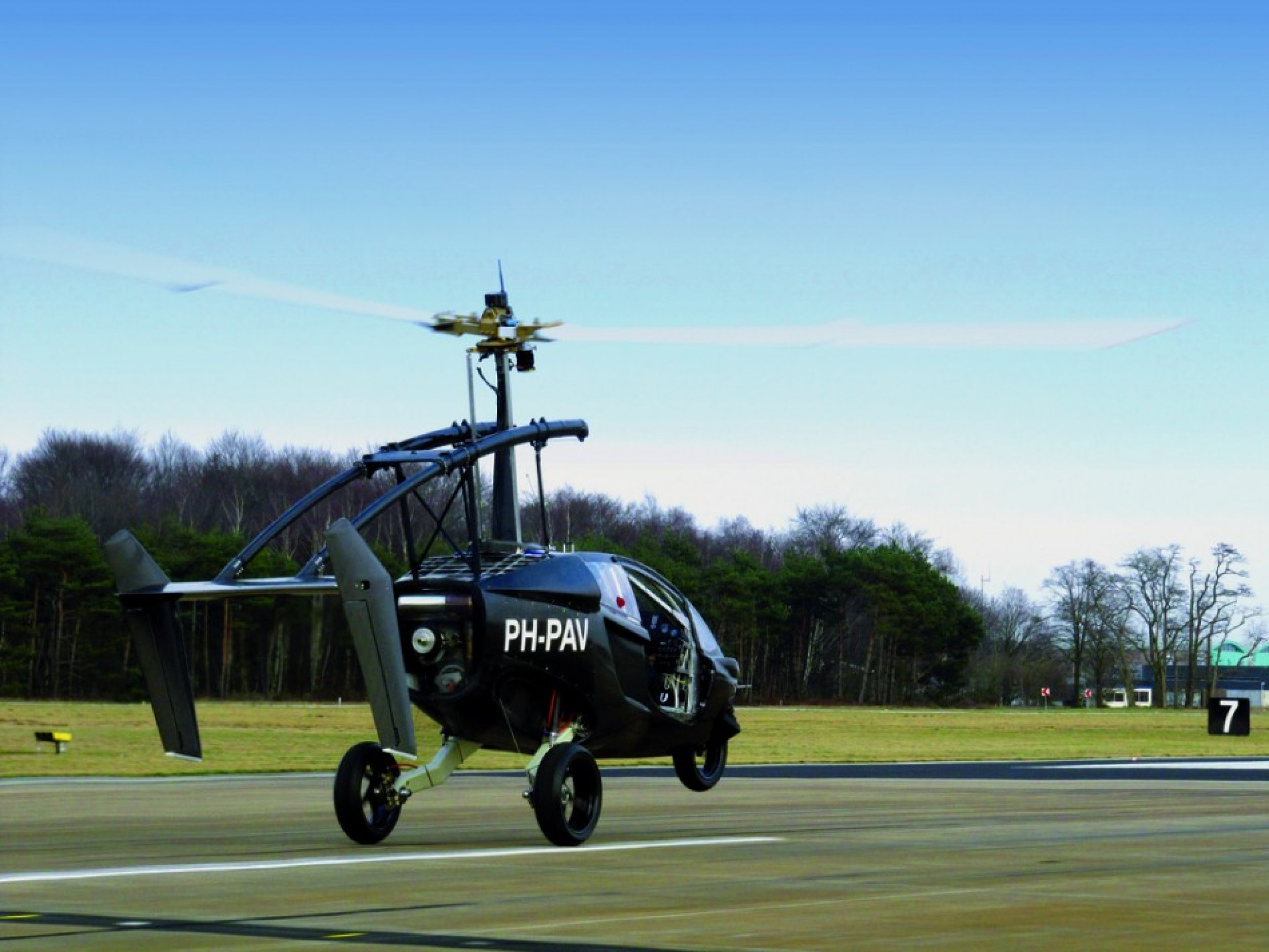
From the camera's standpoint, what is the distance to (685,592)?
121 meters

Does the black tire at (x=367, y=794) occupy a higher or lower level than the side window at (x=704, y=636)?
lower

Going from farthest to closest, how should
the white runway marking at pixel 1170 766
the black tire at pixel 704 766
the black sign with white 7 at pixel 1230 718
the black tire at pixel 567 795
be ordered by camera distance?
the black sign with white 7 at pixel 1230 718, the white runway marking at pixel 1170 766, the black tire at pixel 704 766, the black tire at pixel 567 795

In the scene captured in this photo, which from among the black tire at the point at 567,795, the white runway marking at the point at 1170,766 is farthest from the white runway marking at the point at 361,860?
the white runway marking at the point at 1170,766

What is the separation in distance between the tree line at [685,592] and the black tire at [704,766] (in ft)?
28.8

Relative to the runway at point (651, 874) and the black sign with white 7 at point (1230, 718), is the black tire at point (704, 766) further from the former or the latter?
the black sign with white 7 at point (1230, 718)

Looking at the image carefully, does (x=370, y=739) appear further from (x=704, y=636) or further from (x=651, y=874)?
(x=651, y=874)

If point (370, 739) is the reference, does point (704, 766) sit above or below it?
above

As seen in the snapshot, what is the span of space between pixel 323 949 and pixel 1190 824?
45.1 feet

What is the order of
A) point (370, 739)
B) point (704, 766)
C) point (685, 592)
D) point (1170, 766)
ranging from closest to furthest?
1. point (704, 766)
2. point (1170, 766)
3. point (370, 739)
4. point (685, 592)

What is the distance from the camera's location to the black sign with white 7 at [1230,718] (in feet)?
205

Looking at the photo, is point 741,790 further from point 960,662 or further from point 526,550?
point 960,662

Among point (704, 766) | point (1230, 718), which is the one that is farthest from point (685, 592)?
point (704, 766)

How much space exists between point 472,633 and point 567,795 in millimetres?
1863

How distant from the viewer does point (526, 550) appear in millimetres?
18375
